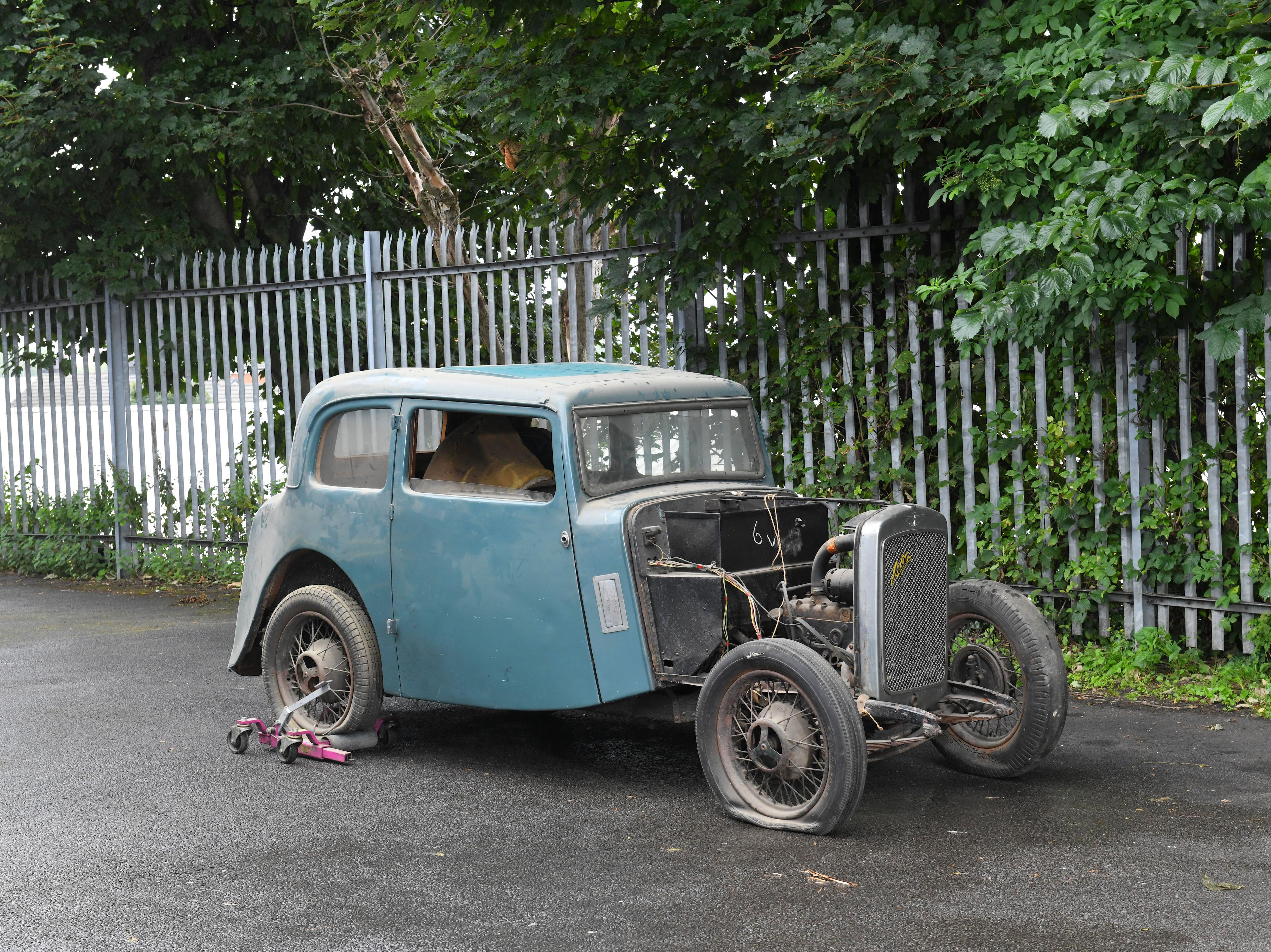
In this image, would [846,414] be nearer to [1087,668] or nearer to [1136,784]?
[1087,668]

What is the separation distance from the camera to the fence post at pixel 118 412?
12.2 m

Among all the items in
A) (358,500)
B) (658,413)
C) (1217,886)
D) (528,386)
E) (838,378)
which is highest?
(838,378)

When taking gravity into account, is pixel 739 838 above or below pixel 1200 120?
below

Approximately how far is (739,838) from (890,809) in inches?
26.8

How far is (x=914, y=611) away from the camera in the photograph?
195 inches

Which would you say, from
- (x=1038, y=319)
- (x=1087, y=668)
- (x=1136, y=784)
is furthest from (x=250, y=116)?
(x=1136, y=784)

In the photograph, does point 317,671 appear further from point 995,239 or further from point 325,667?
point 995,239

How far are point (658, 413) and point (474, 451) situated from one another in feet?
2.91

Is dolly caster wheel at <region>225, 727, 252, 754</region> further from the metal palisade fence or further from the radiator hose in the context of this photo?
the metal palisade fence

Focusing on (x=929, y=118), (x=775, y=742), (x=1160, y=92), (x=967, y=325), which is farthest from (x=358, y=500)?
(x=1160, y=92)

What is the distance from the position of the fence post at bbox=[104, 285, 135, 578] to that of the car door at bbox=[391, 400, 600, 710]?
24.4 feet

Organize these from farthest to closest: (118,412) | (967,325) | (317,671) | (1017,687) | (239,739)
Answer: (118,412), (967,325), (317,671), (239,739), (1017,687)

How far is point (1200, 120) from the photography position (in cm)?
591

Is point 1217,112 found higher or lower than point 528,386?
higher
